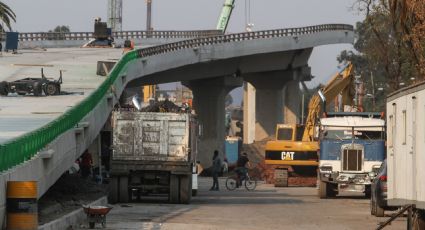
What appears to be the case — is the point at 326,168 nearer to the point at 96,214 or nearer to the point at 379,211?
the point at 379,211

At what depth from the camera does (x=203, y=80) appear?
3824 inches

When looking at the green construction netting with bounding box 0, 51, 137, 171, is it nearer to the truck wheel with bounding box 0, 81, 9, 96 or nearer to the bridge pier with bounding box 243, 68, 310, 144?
the truck wheel with bounding box 0, 81, 9, 96

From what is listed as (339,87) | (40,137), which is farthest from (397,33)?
(339,87)

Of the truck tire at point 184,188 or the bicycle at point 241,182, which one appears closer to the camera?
the truck tire at point 184,188

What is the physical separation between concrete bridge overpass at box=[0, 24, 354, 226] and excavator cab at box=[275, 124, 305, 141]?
773cm

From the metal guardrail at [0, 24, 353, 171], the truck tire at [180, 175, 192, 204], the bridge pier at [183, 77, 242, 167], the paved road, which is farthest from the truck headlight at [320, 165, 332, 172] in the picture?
the bridge pier at [183, 77, 242, 167]

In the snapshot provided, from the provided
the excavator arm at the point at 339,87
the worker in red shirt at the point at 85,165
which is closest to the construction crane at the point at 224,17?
the excavator arm at the point at 339,87

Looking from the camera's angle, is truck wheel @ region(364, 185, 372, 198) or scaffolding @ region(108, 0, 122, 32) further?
scaffolding @ region(108, 0, 122, 32)

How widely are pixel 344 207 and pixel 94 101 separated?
27.5 feet

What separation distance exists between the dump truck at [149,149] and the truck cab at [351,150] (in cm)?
794

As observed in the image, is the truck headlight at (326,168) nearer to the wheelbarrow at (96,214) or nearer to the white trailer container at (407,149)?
the white trailer container at (407,149)

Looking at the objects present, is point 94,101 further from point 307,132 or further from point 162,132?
point 307,132

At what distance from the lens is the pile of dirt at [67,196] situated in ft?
86.4

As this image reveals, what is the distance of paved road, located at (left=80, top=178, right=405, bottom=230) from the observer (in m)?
26.0
